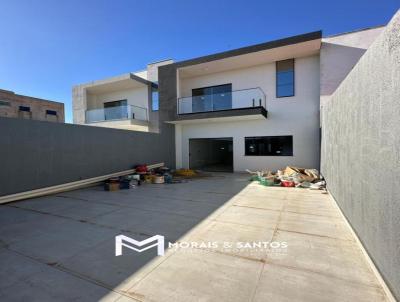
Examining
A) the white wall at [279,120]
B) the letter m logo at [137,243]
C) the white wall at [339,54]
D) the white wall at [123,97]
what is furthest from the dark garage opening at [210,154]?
the letter m logo at [137,243]

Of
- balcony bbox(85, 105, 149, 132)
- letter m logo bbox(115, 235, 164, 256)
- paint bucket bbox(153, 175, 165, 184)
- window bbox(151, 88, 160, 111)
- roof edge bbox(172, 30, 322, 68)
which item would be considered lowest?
letter m logo bbox(115, 235, 164, 256)

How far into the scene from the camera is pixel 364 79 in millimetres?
3201

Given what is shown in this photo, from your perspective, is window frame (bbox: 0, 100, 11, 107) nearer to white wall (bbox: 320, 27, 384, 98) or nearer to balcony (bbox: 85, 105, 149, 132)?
balcony (bbox: 85, 105, 149, 132)

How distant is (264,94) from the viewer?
1253cm

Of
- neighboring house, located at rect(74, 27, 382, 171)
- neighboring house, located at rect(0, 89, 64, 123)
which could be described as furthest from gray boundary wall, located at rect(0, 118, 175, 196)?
neighboring house, located at rect(0, 89, 64, 123)

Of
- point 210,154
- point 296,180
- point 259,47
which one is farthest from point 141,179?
point 259,47

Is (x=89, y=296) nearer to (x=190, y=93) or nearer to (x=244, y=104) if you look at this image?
(x=244, y=104)

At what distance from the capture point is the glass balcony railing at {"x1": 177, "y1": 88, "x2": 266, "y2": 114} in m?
11.9

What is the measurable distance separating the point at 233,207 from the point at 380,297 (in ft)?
12.5

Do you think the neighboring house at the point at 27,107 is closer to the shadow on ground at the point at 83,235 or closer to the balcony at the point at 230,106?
the balcony at the point at 230,106

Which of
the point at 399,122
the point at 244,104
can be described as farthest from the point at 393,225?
the point at 244,104

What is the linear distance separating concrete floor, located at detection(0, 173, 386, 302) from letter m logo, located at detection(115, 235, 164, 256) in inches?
4.5

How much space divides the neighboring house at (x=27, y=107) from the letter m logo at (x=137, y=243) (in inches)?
910

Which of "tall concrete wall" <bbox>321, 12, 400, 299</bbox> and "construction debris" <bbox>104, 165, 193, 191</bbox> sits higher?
"tall concrete wall" <bbox>321, 12, 400, 299</bbox>
